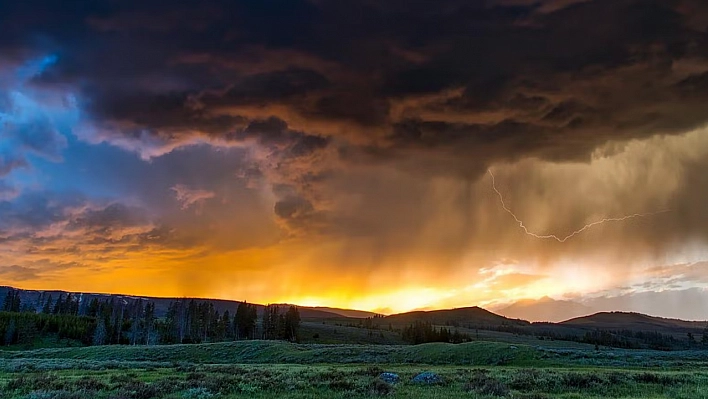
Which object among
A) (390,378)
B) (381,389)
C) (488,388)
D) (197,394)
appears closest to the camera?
(197,394)

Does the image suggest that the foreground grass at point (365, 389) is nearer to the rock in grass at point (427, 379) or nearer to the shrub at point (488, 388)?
the shrub at point (488, 388)

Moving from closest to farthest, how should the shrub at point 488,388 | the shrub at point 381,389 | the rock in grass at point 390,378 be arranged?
the shrub at point 381,389
the shrub at point 488,388
the rock in grass at point 390,378

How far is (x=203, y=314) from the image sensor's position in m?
161

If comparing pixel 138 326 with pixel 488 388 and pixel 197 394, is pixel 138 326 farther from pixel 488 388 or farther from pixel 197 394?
pixel 488 388

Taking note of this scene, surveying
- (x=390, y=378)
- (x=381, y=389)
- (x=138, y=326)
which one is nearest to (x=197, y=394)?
(x=381, y=389)

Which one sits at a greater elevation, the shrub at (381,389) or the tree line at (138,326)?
the tree line at (138,326)

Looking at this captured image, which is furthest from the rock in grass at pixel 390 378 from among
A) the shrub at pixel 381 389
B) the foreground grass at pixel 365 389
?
the shrub at pixel 381 389

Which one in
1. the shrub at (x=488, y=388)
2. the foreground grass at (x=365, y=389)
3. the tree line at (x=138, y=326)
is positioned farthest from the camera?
the tree line at (x=138, y=326)

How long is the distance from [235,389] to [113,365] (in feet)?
124

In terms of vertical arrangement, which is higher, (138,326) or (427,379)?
(138,326)

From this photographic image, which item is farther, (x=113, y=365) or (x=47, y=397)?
(x=113, y=365)

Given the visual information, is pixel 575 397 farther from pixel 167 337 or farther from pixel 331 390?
pixel 167 337

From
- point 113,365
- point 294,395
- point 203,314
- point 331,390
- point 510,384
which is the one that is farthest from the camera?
point 203,314

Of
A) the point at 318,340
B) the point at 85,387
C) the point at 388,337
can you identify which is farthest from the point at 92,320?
the point at 85,387
